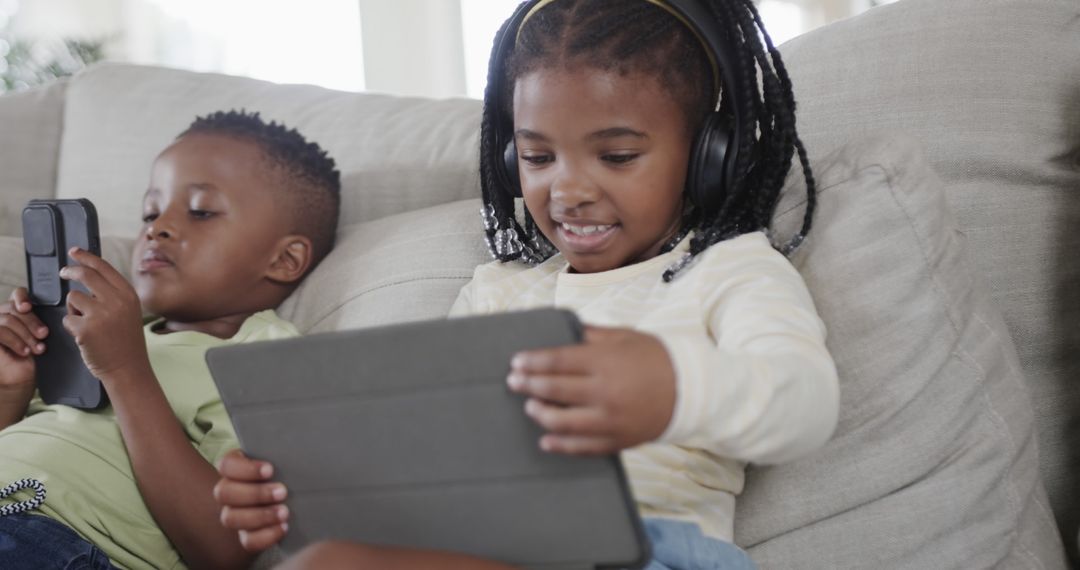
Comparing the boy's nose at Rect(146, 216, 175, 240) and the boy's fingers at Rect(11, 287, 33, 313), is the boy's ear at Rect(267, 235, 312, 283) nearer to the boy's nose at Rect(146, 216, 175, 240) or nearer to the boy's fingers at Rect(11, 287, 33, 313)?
the boy's nose at Rect(146, 216, 175, 240)

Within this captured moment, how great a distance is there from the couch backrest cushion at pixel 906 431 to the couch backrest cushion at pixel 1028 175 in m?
0.20

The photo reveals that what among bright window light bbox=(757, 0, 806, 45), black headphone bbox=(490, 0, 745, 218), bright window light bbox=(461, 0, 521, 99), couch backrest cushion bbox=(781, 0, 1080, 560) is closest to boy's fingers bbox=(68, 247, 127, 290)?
black headphone bbox=(490, 0, 745, 218)

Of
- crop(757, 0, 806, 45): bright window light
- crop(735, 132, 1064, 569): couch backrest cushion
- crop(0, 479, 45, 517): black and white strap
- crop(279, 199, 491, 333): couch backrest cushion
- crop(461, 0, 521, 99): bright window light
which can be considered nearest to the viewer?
crop(735, 132, 1064, 569): couch backrest cushion

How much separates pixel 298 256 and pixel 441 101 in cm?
46

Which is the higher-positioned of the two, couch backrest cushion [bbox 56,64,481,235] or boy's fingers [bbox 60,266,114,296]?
boy's fingers [bbox 60,266,114,296]

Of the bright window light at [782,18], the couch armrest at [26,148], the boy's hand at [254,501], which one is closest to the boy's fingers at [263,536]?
the boy's hand at [254,501]

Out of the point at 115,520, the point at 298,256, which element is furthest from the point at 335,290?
the point at 115,520

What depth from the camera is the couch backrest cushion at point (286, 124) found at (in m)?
1.69

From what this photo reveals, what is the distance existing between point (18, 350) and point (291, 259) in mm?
390

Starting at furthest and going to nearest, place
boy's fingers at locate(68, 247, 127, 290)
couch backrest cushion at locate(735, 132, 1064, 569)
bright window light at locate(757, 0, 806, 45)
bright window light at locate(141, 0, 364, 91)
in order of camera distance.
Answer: bright window light at locate(757, 0, 806, 45)
bright window light at locate(141, 0, 364, 91)
boy's fingers at locate(68, 247, 127, 290)
couch backrest cushion at locate(735, 132, 1064, 569)

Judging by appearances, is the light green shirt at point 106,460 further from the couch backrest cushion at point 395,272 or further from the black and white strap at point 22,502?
the couch backrest cushion at point 395,272

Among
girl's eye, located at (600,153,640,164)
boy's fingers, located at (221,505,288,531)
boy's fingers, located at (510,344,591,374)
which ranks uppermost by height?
boy's fingers, located at (510,344,591,374)

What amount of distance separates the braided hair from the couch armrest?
121 centimetres

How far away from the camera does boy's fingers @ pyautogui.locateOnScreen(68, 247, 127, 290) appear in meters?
1.23
